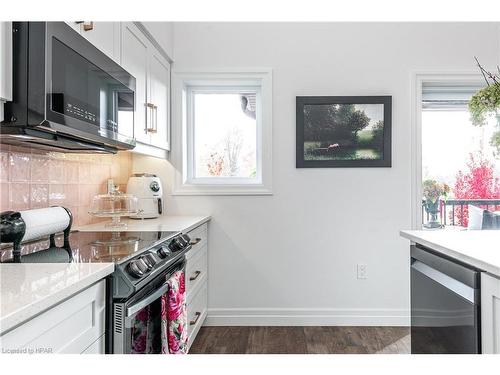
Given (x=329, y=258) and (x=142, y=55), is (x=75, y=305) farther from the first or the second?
(x=329, y=258)

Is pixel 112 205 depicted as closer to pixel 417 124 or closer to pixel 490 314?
pixel 490 314

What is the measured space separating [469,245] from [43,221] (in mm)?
1591

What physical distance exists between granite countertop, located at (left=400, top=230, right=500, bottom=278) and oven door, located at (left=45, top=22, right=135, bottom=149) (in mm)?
1436

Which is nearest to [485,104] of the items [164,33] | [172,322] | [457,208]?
[172,322]

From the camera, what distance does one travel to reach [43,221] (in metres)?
1.43

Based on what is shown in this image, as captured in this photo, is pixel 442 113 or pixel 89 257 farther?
pixel 442 113

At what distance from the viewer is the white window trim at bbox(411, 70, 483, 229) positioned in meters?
2.95

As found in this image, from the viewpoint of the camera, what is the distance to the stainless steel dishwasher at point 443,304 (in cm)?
132

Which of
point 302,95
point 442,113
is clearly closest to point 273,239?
point 302,95

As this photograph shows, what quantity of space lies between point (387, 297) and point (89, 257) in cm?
238

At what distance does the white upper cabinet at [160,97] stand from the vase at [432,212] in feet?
6.96

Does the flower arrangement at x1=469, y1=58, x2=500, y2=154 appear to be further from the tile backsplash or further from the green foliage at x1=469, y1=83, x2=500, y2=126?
the tile backsplash

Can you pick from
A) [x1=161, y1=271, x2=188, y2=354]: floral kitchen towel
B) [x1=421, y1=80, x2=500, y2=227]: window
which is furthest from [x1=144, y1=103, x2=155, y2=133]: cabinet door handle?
[x1=421, y1=80, x2=500, y2=227]: window

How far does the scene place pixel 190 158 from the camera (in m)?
A: 3.14
